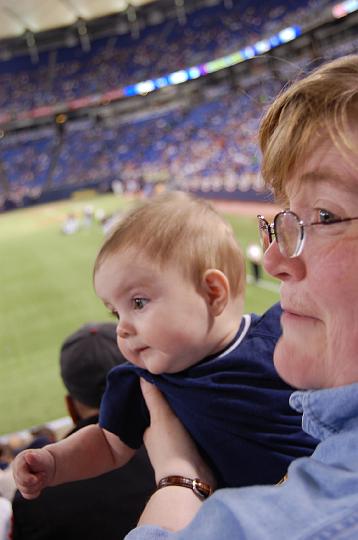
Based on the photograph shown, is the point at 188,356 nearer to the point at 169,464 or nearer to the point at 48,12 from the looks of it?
the point at 169,464

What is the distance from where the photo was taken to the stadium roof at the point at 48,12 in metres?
34.8

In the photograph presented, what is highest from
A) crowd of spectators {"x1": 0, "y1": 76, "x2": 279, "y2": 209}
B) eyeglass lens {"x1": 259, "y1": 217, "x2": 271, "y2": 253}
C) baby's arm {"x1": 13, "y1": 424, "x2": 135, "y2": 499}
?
crowd of spectators {"x1": 0, "y1": 76, "x2": 279, "y2": 209}

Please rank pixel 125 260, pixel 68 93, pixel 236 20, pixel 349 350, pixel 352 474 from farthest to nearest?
pixel 68 93 → pixel 236 20 → pixel 125 260 → pixel 349 350 → pixel 352 474

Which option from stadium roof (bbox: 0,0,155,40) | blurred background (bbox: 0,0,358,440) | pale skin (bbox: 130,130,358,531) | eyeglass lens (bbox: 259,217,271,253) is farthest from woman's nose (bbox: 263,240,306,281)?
stadium roof (bbox: 0,0,155,40)

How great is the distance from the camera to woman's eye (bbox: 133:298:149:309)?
1648mm

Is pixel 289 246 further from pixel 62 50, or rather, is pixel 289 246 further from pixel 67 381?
pixel 62 50

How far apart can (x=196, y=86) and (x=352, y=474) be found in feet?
151

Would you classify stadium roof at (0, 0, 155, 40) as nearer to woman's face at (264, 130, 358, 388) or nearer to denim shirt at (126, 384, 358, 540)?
woman's face at (264, 130, 358, 388)

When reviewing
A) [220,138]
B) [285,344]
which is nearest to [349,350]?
[285,344]

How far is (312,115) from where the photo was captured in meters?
1.02

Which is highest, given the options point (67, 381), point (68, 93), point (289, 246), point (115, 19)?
point (115, 19)

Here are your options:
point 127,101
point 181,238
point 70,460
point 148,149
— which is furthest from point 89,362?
point 127,101

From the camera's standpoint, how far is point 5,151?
47906 millimetres

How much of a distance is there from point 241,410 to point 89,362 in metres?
1.23
